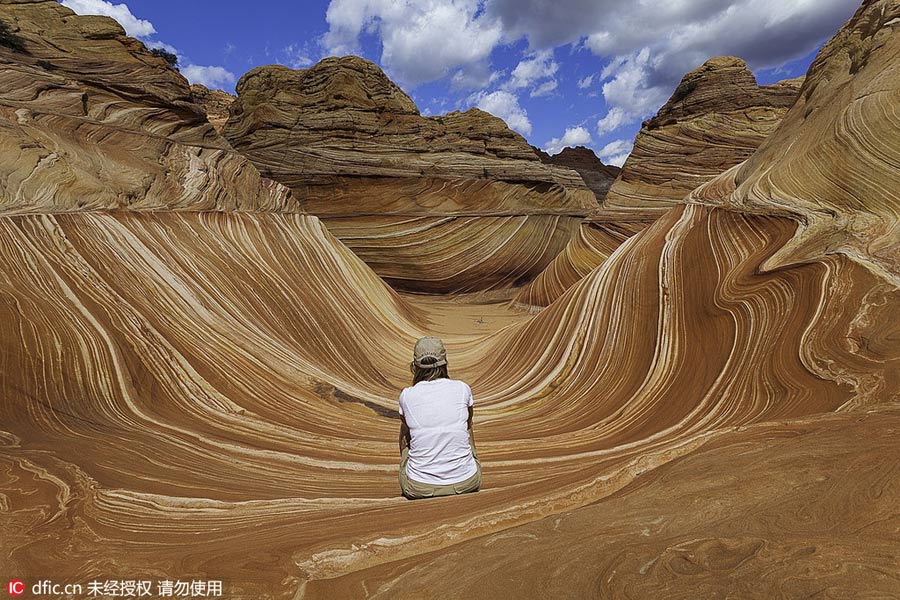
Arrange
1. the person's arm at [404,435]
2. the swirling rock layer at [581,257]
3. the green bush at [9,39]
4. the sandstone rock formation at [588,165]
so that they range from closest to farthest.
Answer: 1. the person's arm at [404,435]
2. the green bush at [9,39]
3. the swirling rock layer at [581,257]
4. the sandstone rock formation at [588,165]

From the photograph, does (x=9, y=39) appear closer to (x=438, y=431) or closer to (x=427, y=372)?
(x=427, y=372)

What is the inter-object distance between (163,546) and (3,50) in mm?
7377

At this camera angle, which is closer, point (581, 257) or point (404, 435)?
point (404, 435)

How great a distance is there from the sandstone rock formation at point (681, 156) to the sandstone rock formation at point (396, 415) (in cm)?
513

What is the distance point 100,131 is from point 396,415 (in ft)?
16.3

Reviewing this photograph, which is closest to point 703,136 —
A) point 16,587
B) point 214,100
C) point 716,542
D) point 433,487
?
point 433,487

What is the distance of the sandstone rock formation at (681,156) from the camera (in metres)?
11.3

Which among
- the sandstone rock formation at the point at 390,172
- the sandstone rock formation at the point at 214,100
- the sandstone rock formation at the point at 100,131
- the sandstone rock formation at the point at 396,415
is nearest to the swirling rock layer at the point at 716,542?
the sandstone rock formation at the point at 396,415

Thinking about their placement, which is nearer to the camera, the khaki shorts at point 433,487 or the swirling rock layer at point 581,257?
the khaki shorts at point 433,487

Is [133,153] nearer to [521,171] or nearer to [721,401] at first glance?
[721,401]

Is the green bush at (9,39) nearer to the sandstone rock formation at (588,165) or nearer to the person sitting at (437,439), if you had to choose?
the person sitting at (437,439)

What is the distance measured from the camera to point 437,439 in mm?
2260

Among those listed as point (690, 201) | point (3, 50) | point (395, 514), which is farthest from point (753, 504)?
point (3, 50)

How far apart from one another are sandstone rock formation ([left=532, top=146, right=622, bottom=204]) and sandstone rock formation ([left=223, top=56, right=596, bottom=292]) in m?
13.2
